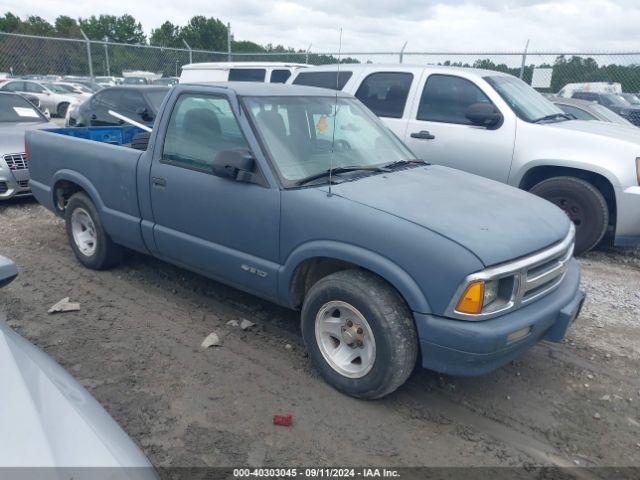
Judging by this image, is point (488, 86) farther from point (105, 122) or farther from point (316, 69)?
point (105, 122)

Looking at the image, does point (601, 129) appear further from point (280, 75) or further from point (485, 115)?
point (280, 75)

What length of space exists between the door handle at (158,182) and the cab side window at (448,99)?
11.7 ft

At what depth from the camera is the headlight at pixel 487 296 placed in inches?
106

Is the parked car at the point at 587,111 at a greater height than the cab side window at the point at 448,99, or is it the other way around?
the cab side window at the point at 448,99

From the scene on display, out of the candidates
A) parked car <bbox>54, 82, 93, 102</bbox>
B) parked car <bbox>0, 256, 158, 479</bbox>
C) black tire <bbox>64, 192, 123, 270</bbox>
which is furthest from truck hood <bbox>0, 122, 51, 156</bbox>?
parked car <bbox>54, 82, 93, 102</bbox>

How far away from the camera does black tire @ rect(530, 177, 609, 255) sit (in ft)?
18.2

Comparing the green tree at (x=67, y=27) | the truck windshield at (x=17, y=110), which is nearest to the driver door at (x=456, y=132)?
the truck windshield at (x=17, y=110)

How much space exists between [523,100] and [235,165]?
4305mm

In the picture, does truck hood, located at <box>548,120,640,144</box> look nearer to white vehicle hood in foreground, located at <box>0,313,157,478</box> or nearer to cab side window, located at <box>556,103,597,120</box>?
cab side window, located at <box>556,103,597,120</box>

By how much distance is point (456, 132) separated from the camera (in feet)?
20.1

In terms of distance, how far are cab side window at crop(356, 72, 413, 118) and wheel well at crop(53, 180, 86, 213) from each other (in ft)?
12.1

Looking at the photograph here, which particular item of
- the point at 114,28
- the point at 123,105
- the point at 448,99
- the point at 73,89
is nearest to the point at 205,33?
the point at 114,28

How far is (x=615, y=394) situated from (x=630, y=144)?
3199mm

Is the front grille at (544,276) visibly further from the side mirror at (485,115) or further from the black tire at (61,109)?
the black tire at (61,109)
